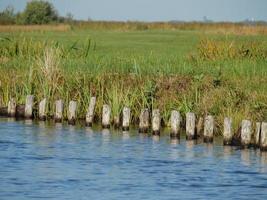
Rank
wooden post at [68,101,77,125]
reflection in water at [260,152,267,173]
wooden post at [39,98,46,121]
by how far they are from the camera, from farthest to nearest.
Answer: wooden post at [39,98,46,121], wooden post at [68,101,77,125], reflection in water at [260,152,267,173]

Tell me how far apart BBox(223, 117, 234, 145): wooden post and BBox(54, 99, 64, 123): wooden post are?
520 cm

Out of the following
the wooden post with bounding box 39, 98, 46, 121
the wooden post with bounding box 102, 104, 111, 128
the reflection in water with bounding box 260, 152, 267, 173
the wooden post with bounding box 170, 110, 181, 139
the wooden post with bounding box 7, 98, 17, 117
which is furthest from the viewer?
the wooden post with bounding box 7, 98, 17, 117

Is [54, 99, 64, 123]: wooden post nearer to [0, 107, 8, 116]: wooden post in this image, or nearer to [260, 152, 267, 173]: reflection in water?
[0, 107, 8, 116]: wooden post

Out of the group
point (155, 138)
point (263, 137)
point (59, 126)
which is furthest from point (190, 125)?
point (59, 126)

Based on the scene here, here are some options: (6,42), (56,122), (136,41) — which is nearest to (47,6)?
(136,41)

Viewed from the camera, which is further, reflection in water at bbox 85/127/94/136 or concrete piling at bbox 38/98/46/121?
concrete piling at bbox 38/98/46/121

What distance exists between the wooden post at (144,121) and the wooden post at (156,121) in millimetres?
272

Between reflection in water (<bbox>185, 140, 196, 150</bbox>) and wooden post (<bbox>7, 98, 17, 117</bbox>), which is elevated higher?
wooden post (<bbox>7, 98, 17, 117</bbox>)

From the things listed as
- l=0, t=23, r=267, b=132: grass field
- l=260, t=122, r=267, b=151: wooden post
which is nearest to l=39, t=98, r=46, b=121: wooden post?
l=0, t=23, r=267, b=132: grass field

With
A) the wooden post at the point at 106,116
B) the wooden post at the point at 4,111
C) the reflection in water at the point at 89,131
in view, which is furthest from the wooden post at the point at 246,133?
the wooden post at the point at 4,111

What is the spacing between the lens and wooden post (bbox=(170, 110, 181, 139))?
27703mm

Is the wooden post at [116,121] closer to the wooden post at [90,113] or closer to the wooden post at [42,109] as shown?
the wooden post at [90,113]

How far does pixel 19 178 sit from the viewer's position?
75.7 ft

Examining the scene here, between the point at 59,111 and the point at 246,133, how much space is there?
6195 mm
